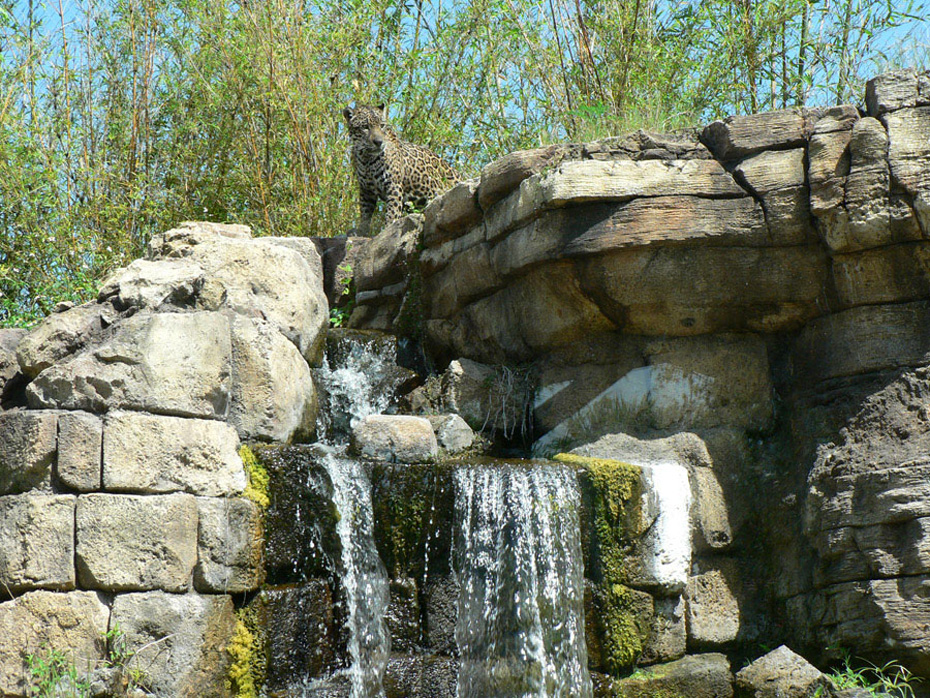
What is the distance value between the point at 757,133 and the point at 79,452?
15.0ft

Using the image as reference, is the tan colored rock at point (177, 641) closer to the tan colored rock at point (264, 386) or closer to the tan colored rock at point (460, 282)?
the tan colored rock at point (264, 386)

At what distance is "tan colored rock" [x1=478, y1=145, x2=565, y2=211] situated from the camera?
6.98m

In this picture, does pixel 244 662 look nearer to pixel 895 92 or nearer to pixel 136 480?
pixel 136 480

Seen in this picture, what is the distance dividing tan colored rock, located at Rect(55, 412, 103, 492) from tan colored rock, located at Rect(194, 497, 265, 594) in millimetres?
524

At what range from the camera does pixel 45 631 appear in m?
4.59

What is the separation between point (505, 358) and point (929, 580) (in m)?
3.26

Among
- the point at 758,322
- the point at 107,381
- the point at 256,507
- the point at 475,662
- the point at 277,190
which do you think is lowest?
the point at 475,662

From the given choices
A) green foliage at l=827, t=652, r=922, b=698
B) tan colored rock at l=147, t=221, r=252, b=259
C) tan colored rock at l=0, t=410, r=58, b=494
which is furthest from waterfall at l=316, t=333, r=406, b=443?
green foliage at l=827, t=652, r=922, b=698

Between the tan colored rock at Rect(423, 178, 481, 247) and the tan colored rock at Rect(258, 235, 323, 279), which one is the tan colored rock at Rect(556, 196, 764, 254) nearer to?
the tan colored rock at Rect(423, 178, 481, 247)

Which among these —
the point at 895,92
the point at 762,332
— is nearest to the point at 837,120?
the point at 895,92

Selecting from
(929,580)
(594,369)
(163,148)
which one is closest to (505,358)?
(594,369)

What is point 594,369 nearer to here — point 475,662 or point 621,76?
point 475,662

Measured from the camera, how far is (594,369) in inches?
284

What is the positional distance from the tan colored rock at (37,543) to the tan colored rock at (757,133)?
15.0 ft
